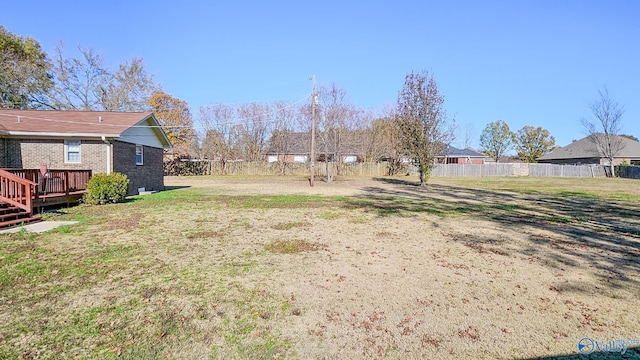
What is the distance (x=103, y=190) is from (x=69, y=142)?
4.43 m

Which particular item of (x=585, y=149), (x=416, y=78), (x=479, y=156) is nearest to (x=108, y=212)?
(x=416, y=78)

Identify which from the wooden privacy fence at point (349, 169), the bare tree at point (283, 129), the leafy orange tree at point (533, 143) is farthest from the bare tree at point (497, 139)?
the bare tree at point (283, 129)

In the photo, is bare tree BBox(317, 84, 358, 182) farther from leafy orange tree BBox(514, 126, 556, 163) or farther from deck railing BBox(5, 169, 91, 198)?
leafy orange tree BBox(514, 126, 556, 163)

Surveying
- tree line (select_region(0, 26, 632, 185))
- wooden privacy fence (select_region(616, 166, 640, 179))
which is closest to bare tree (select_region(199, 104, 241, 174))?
tree line (select_region(0, 26, 632, 185))

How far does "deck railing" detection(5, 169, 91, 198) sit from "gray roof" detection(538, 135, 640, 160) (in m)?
60.8

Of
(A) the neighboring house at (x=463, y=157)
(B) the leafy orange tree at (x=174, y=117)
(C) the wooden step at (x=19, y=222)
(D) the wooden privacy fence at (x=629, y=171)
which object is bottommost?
(C) the wooden step at (x=19, y=222)

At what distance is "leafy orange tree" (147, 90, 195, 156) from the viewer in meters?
39.0

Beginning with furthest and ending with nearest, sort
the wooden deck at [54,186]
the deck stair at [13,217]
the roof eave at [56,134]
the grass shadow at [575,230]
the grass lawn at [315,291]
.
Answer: the roof eave at [56,134] → the wooden deck at [54,186] → the deck stair at [13,217] → the grass shadow at [575,230] → the grass lawn at [315,291]

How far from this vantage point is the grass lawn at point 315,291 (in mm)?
2959

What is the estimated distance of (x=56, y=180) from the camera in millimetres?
10859

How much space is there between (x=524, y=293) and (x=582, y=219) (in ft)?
24.6

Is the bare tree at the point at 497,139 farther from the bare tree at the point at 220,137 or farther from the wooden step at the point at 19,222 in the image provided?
the wooden step at the point at 19,222

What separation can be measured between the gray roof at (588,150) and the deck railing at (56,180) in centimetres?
6079

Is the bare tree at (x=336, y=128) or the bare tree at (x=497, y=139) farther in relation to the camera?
the bare tree at (x=497, y=139)
